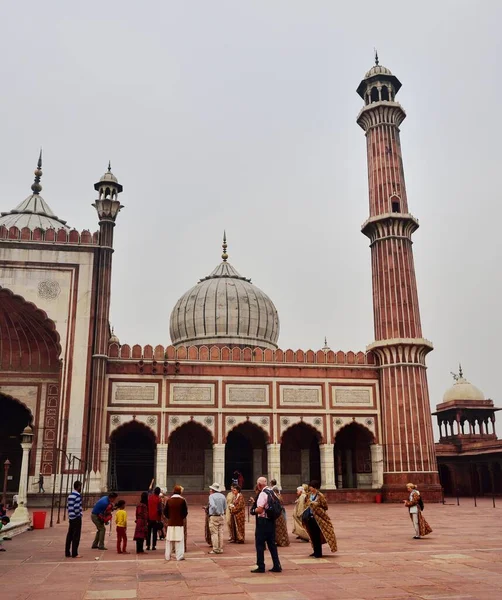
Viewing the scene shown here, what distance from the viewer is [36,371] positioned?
71.9 ft

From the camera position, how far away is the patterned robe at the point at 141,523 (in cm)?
890

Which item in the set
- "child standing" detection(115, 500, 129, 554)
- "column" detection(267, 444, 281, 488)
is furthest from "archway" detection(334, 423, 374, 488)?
"child standing" detection(115, 500, 129, 554)

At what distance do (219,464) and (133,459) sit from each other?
382 centimetres

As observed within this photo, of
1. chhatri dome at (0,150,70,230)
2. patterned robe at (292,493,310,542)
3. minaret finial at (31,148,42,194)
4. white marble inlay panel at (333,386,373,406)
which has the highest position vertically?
minaret finial at (31,148,42,194)

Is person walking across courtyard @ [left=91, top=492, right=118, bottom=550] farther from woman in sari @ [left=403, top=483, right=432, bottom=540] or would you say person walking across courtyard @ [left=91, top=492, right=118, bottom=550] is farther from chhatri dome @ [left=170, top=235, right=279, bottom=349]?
chhatri dome @ [left=170, top=235, right=279, bottom=349]

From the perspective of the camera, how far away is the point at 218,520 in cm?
894

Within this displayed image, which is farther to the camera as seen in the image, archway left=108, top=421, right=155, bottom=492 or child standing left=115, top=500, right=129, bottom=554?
archway left=108, top=421, right=155, bottom=492

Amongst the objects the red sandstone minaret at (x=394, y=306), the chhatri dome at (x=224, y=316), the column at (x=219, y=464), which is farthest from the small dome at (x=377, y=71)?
the column at (x=219, y=464)

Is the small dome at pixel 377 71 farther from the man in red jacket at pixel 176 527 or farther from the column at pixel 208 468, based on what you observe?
the man in red jacket at pixel 176 527

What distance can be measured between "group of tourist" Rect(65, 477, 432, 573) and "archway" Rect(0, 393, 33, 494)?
14213 millimetres

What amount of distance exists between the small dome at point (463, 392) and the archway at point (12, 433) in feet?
75.4

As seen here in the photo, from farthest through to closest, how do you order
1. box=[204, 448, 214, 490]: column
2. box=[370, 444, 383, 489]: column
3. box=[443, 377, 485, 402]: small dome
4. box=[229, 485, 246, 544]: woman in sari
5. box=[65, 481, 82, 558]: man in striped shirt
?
box=[443, 377, 485, 402]: small dome → box=[204, 448, 214, 490]: column → box=[370, 444, 383, 489]: column → box=[229, 485, 246, 544]: woman in sari → box=[65, 481, 82, 558]: man in striped shirt

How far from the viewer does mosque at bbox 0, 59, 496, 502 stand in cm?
2127

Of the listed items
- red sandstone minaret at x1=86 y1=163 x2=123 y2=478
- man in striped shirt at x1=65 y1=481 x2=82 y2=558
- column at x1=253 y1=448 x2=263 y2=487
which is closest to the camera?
man in striped shirt at x1=65 y1=481 x2=82 y2=558
